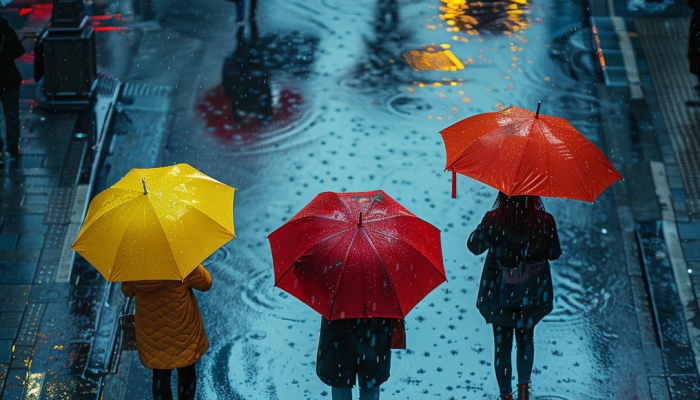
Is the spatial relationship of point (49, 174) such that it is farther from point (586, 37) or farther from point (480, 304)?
point (586, 37)

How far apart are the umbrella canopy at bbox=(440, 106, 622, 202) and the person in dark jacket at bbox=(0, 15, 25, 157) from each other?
546 cm

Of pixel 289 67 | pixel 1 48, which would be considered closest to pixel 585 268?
pixel 289 67

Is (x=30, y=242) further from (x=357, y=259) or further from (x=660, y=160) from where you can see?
(x=660, y=160)

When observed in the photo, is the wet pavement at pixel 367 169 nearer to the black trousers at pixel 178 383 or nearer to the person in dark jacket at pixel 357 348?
the black trousers at pixel 178 383

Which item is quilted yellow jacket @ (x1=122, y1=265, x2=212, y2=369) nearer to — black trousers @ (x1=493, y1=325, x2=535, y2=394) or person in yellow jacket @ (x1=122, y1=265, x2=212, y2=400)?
person in yellow jacket @ (x1=122, y1=265, x2=212, y2=400)

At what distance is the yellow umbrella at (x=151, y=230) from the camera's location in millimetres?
5750

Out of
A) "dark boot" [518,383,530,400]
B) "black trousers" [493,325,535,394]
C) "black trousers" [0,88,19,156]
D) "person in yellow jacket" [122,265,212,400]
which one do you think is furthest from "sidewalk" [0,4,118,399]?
"dark boot" [518,383,530,400]

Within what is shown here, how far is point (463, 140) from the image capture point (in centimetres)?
659

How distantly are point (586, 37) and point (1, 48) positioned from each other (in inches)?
299

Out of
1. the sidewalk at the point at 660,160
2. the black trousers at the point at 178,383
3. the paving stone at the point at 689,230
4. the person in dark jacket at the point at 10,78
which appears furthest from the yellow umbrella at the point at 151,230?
the paving stone at the point at 689,230

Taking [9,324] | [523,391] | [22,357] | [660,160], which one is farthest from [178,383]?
[660,160]

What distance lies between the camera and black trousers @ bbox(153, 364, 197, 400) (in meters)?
6.72

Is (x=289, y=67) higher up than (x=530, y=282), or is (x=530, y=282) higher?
(x=530, y=282)

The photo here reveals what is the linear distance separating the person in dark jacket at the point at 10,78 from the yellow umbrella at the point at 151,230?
4537 millimetres
